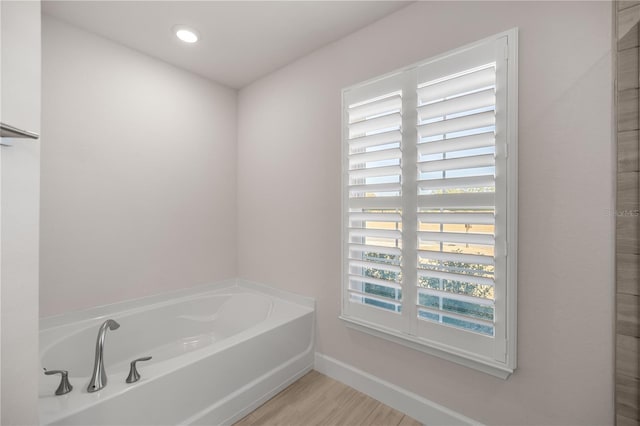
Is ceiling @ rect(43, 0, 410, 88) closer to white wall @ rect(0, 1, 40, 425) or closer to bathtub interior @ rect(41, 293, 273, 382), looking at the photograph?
white wall @ rect(0, 1, 40, 425)

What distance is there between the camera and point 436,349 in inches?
Answer: 60.4

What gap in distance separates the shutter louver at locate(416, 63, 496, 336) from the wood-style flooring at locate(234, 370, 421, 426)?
66cm

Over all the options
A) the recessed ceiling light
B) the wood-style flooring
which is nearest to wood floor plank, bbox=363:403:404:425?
the wood-style flooring

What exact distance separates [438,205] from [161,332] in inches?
88.2

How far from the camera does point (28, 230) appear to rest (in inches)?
38.4

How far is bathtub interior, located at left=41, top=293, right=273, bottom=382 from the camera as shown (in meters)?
1.77

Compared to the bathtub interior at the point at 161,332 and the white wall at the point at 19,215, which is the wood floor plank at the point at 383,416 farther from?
the white wall at the point at 19,215

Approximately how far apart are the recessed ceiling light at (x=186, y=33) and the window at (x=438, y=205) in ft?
3.76

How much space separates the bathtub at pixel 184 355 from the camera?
4.11 feet

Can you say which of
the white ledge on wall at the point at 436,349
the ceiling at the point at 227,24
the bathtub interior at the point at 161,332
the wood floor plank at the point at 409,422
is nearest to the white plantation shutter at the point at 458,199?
the white ledge on wall at the point at 436,349

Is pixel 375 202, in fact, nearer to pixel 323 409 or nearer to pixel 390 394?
pixel 390 394

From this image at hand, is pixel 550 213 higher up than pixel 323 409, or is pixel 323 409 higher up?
pixel 550 213

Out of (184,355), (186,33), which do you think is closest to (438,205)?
(184,355)

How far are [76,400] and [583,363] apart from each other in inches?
83.3
